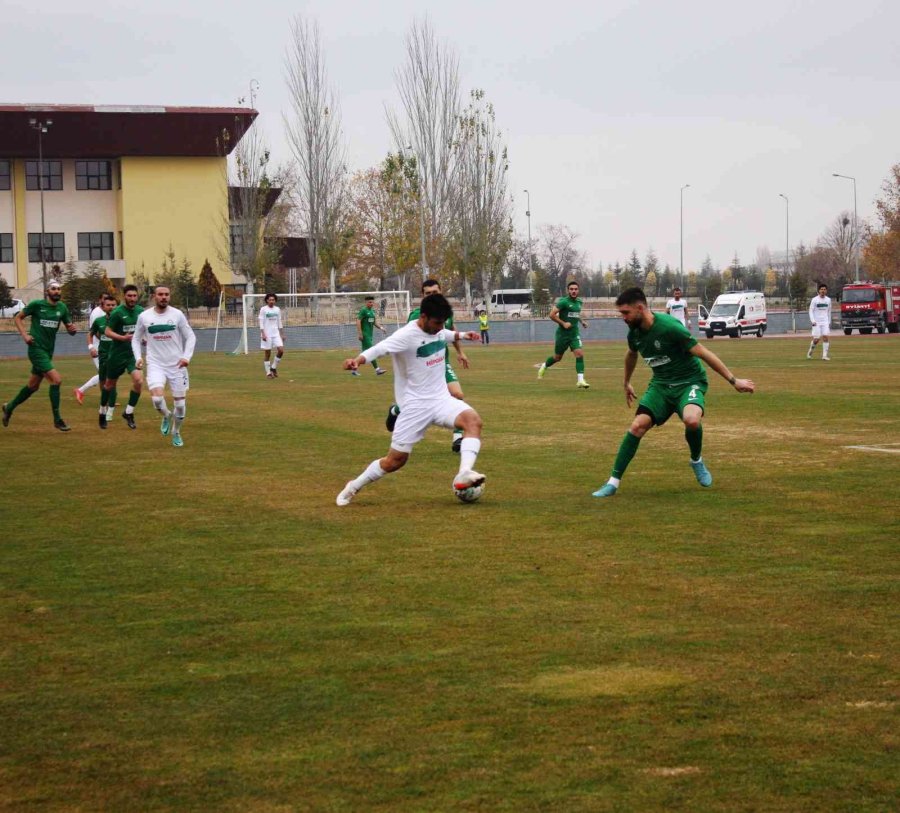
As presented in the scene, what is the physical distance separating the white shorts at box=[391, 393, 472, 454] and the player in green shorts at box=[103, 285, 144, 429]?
8425 mm

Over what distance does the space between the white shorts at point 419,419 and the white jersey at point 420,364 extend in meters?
0.08

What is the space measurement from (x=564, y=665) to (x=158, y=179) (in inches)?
3345

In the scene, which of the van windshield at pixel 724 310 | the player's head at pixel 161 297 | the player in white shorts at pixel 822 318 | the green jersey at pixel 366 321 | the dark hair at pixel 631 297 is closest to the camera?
the dark hair at pixel 631 297

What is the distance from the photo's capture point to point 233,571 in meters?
8.38

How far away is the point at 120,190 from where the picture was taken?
8706 cm

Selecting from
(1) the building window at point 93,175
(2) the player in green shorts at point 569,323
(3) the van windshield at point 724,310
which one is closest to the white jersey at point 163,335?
(2) the player in green shorts at point 569,323

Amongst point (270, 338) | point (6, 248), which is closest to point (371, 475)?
point (270, 338)

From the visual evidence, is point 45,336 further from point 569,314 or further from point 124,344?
point 569,314

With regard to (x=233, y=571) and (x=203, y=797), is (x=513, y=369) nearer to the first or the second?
(x=233, y=571)

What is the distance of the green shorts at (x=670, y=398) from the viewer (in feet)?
37.5

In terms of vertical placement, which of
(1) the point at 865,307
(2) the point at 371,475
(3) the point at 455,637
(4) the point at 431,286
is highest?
(1) the point at 865,307

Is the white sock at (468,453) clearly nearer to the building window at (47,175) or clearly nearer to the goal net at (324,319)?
the goal net at (324,319)

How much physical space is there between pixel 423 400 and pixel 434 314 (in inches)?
30.9

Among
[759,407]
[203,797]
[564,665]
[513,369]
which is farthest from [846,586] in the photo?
[513,369]
